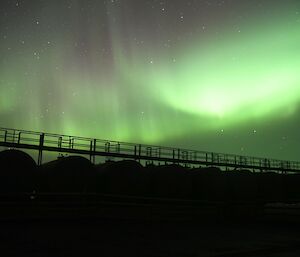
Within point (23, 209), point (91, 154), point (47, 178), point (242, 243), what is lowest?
point (242, 243)

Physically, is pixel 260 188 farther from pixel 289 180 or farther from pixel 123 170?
pixel 123 170

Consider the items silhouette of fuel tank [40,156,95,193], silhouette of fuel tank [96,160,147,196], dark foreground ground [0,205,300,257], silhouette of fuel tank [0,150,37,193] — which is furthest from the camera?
silhouette of fuel tank [96,160,147,196]

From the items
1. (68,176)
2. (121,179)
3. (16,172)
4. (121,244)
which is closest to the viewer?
(121,244)

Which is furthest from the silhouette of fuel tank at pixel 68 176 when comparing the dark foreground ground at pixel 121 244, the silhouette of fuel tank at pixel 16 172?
the dark foreground ground at pixel 121 244

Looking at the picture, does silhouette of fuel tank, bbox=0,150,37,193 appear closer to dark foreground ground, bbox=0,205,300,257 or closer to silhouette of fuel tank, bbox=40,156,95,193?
silhouette of fuel tank, bbox=40,156,95,193

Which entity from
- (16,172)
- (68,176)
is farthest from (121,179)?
(16,172)

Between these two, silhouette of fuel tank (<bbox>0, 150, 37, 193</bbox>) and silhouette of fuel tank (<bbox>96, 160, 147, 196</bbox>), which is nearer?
silhouette of fuel tank (<bbox>0, 150, 37, 193</bbox>)

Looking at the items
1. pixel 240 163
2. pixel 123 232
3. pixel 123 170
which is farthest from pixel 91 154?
pixel 240 163

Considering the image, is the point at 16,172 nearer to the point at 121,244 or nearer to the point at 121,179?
the point at 121,179

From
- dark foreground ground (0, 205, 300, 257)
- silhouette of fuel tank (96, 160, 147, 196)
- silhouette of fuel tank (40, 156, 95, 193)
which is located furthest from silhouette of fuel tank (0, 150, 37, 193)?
dark foreground ground (0, 205, 300, 257)

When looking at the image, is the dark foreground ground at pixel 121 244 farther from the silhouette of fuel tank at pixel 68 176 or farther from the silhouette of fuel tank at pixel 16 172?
the silhouette of fuel tank at pixel 68 176

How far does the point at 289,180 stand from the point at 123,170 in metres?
19.2

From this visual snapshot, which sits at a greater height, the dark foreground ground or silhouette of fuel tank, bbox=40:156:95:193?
silhouette of fuel tank, bbox=40:156:95:193

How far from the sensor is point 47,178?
17781 mm
